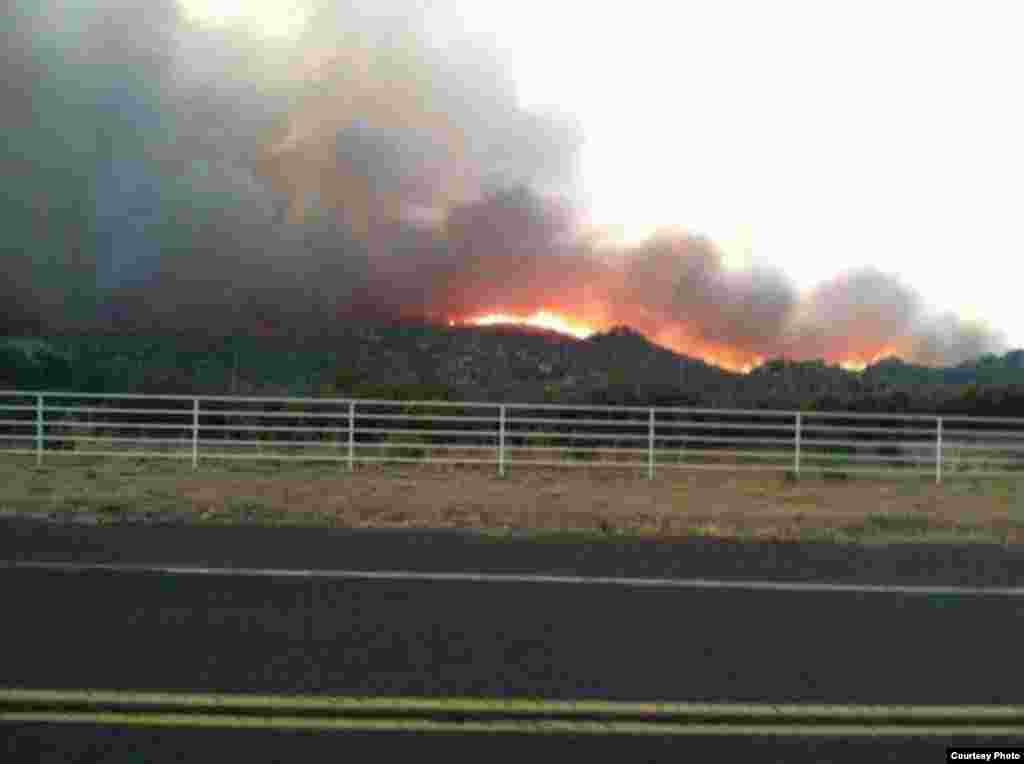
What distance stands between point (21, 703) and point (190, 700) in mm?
787

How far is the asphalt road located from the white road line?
0.19 metres

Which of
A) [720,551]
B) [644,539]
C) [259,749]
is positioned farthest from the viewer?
[644,539]

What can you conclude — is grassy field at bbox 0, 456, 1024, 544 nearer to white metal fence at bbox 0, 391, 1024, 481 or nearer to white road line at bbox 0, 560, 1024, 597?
white metal fence at bbox 0, 391, 1024, 481

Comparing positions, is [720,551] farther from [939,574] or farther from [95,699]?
[95,699]

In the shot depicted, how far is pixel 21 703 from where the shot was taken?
543 centimetres

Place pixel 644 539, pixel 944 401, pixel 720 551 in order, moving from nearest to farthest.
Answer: pixel 720 551 → pixel 644 539 → pixel 944 401

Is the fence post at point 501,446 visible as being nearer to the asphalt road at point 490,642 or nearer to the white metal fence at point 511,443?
the white metal fence at point 511,443

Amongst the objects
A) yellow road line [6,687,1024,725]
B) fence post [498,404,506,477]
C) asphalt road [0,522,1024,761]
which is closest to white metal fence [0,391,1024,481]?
fence post [498,404,506,477]

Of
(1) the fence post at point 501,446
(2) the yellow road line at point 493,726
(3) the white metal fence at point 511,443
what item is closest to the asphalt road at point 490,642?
(2) the yellow road line at point 493,726

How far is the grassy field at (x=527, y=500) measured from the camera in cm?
1331

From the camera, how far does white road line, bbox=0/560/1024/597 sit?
29.6ft

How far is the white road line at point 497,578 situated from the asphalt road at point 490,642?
188mm

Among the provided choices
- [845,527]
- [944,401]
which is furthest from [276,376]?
[845,527]

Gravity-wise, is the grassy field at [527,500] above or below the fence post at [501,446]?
below
